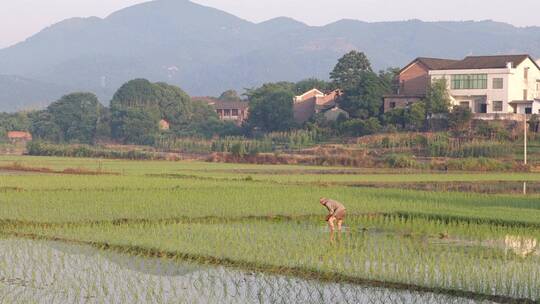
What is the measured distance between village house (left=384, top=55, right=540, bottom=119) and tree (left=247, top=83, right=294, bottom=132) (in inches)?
353

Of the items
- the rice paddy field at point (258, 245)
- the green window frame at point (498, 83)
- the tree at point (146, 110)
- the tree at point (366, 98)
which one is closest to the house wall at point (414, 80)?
the tree at point (366, 98)

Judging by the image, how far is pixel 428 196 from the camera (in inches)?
985

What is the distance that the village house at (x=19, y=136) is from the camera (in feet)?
255

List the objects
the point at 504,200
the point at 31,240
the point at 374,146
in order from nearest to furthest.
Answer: the point at 31,240, the point at 504,200, the point at 374,146

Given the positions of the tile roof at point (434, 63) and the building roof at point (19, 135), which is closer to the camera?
the tile roof at point (434, 63)

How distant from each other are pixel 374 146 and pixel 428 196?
23268mm

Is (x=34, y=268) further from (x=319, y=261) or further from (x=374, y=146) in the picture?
(x=374, y=146)

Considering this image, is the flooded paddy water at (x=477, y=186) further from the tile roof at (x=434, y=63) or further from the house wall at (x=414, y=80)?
the house wall at (x=414, y=80)

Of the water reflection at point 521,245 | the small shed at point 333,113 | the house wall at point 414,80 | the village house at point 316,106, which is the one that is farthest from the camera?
the village house at point 316,106

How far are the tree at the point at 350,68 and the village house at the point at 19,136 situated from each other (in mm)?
29462

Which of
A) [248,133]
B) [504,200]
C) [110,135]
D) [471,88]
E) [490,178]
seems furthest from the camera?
[110,135]

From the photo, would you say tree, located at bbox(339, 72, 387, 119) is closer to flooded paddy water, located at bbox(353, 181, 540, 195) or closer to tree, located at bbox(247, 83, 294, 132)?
tree, located at bbox(247, 83, 294, 132)

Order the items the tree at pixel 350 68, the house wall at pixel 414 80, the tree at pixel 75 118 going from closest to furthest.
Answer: the house wall at pixel 414 80, the tree at pixel 350 68, the tree at pixel 75 118

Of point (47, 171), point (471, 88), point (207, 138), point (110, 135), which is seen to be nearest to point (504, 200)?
point (47, 171)
